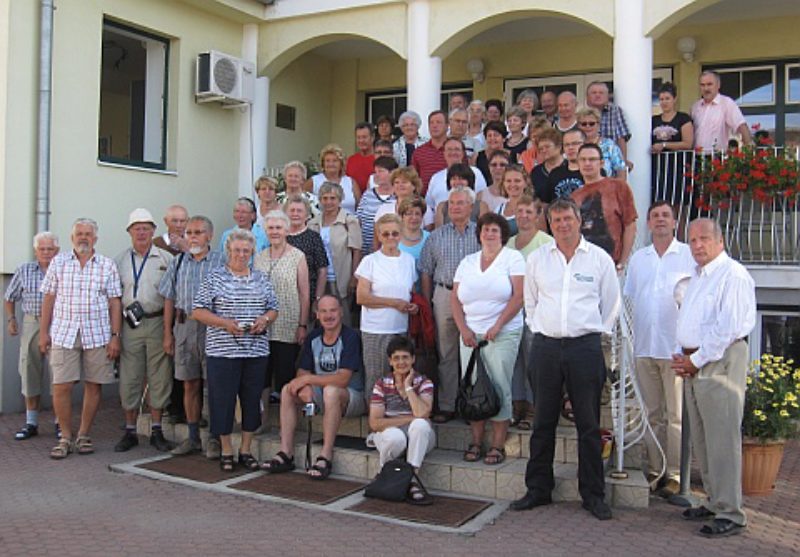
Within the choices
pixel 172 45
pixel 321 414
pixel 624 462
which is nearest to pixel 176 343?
pixel 321 414

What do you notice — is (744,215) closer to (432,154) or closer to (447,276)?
(432,154)

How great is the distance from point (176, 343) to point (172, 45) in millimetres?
5172

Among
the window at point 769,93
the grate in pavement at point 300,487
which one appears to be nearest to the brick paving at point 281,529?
the grate in pavement at point 300,487

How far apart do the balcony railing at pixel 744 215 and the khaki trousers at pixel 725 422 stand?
3.92 m

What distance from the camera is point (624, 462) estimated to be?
6.09m

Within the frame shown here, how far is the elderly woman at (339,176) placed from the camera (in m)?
8.26

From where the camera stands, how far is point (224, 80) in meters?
11.0

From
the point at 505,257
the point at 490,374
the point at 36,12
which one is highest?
the point at 36,12

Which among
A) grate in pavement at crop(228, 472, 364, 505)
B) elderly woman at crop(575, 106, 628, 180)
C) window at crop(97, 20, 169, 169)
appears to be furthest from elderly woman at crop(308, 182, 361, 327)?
window at crop(97, 20, 169, 169)

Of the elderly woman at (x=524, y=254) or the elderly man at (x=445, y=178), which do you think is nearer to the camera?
the elderly woman at (x=524, y=254)

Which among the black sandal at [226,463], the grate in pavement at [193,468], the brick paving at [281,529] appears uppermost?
the black sandal at [226,463]

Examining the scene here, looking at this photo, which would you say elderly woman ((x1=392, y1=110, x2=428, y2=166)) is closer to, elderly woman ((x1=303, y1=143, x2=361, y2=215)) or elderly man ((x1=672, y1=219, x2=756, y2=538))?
elderly woman ((x1=303, y1=143, x2=361, y2=215))

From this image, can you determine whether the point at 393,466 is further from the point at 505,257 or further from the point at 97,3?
the point at 97,3

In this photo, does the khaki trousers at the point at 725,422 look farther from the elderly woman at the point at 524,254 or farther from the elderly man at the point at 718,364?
the elderly woman at the point at 524,254
